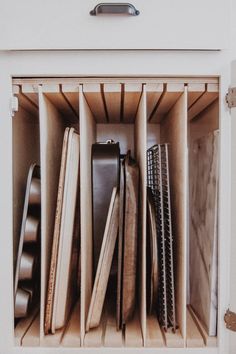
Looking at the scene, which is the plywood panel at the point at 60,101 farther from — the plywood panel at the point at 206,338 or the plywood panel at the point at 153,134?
the plywood panel at the point at 206,338

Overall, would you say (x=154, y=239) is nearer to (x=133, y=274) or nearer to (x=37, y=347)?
(x=133, y=274)

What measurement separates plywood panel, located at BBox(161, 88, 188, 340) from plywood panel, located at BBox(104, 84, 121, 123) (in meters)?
0.15

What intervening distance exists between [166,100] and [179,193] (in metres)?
0.25

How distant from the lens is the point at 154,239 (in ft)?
2.60

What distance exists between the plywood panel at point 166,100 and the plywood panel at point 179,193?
0.01 m

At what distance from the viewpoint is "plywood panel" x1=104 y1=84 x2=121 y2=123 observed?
2.48ft

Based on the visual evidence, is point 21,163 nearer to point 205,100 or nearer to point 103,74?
point 103,74

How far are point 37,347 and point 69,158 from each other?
43 centimetres

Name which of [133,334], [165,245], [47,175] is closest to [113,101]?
[47,175]

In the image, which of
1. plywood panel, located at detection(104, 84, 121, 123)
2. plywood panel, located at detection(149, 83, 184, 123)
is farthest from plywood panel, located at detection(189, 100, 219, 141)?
plywood panel, located at detection(104, 84, 121, 123)
